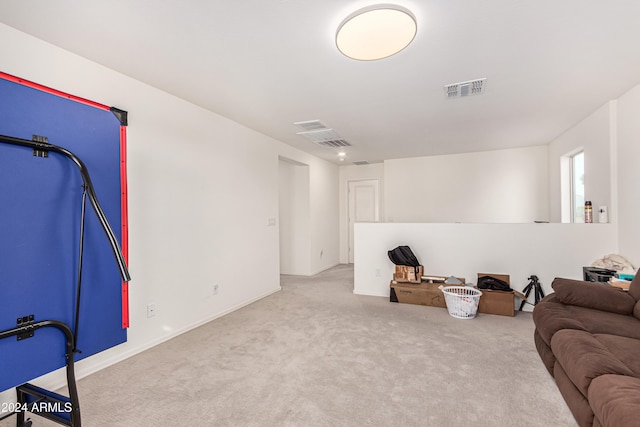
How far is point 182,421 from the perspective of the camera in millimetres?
1712

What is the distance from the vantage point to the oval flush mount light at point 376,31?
1.69 metres

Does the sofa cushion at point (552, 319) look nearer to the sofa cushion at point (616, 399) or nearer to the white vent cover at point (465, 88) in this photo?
the sofa cushion at point (616, 399)

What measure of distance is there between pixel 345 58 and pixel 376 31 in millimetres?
492

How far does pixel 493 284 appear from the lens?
3.66 meters

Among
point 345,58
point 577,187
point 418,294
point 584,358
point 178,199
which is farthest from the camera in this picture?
point 577,187

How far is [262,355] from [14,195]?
202cm

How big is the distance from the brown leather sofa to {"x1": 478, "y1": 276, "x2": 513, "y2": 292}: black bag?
1329 millimetres

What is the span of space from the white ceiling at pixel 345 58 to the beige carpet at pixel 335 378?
2.40 m

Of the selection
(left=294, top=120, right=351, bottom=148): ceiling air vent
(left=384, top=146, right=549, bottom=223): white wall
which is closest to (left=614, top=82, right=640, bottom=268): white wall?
(left=384, top=146, right=549, bottom=223): white wall

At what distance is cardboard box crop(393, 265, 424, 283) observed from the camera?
404 cm

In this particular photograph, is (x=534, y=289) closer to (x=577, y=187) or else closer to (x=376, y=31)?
(x=577, y=187)

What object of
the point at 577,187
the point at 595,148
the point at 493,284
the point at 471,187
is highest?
the point at 595,148

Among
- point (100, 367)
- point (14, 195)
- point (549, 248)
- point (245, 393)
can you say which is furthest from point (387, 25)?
point (549, 248)

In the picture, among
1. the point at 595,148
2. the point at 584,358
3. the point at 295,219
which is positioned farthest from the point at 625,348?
the point at 295,219
